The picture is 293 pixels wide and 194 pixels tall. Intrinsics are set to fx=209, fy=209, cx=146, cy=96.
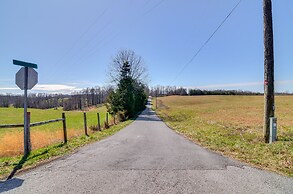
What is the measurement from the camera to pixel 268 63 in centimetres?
834

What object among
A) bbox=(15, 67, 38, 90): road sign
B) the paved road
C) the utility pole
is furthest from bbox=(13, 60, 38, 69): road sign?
the utility pole

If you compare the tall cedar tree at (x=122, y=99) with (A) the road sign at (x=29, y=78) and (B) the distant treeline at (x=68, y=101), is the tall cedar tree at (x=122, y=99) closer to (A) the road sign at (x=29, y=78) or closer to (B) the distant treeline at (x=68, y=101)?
(A) the road sign at (x=29, y=78)

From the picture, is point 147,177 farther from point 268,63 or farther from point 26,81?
point 268,63

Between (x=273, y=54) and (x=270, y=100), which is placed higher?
(x=273, y=54)

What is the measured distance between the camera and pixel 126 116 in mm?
30844

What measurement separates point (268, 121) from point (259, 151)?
6.79 ft

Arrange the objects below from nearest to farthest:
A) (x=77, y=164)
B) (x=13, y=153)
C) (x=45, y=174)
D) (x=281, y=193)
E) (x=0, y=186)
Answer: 1. (x=281, y=193)
2. (x=0, y=186)
3. (x=45, y=174)
4. (x=77, y=164)
5. (x=13, y=153)

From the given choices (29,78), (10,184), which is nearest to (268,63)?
(29,78)

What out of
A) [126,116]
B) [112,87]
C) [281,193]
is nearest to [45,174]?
[281,193]

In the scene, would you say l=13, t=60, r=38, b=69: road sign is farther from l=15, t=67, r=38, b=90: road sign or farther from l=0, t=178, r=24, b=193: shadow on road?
l=0, t=178, r=24, b=193: shadow on road

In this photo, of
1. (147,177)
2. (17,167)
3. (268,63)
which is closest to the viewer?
(147,177)

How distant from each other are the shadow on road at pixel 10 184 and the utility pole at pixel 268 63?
856 centimetres

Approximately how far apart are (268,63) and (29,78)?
8.97 metres

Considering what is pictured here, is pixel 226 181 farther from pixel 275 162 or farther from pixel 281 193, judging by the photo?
pixel 275 162
